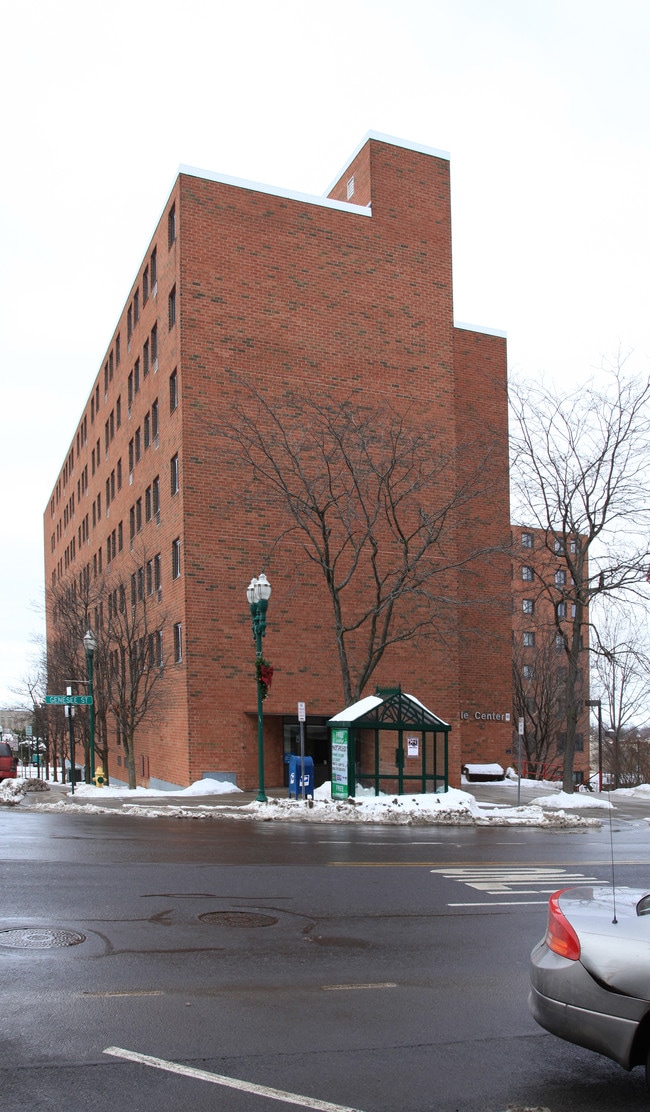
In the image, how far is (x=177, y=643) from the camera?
32.7 meters

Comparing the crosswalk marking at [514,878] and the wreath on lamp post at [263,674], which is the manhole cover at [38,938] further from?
the wreath on lamp post at [263,674]

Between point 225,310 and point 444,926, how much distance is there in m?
25.7

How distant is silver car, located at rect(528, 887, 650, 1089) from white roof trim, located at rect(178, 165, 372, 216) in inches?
1217

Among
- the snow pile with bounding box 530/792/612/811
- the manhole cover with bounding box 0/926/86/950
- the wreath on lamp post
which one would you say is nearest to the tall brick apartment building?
the snow pile with bounding box 530/792/612/811

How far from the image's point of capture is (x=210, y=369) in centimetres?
3200

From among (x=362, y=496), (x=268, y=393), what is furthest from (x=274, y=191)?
(x=362, y=496)

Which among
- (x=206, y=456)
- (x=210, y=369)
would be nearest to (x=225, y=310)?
(x=210, y=369)

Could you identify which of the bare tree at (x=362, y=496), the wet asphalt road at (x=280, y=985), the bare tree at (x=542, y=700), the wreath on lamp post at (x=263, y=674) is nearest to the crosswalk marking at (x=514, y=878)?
the wet asphalt road at (x=280, y=985)

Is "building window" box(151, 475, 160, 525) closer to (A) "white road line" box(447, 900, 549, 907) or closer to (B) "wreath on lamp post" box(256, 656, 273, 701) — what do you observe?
(B) "wreath on lamp post" box(256, 656, 273, 701)

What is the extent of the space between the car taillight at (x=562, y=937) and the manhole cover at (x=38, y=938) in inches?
177

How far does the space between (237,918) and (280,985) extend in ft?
7.76

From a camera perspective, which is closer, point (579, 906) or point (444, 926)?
point (579, 906)

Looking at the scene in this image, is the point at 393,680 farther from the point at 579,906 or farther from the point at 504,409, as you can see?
the point at 579,906

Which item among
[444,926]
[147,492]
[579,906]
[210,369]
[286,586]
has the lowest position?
[444,926]
